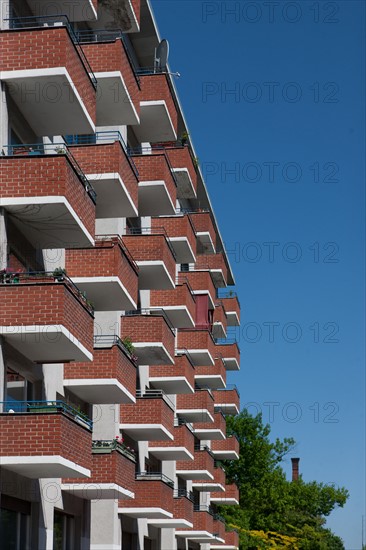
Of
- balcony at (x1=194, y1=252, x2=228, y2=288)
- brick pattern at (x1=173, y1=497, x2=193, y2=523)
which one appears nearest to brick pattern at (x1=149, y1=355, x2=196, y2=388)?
brick pattern at (x1=173, y1=497, x2=193, y2=523)

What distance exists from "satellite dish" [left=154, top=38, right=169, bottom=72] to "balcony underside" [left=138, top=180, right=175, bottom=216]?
4.00 meters

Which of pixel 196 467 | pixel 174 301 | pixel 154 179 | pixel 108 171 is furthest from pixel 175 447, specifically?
pixel 108 171

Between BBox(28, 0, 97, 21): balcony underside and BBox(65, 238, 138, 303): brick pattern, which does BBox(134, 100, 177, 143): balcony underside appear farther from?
BBox(28, 0, 97, 21): balcony underside

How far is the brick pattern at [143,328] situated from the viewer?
4041 cm

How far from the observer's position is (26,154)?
25.1 meters

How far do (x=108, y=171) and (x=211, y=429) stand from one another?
30.3 meters

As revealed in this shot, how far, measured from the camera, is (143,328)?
40.7 metres

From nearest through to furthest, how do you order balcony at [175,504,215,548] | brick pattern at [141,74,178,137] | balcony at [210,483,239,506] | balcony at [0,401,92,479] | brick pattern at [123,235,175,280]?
balcony at [0,401,92,479] < brick pattern at [141,74,178,137] < brick pattern at [123,235,175,280] < balcony at [175,504,215,548] < balcony at [210,483,239,506]

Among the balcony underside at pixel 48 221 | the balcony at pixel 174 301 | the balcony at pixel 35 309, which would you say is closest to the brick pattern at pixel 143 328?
the balcony at pixel 174 301

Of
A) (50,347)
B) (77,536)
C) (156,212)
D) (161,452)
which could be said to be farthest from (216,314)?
(50,347)

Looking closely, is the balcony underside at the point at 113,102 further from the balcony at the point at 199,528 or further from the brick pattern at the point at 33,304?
the balcony at the point at 199,528

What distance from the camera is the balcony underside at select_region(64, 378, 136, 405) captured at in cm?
3231

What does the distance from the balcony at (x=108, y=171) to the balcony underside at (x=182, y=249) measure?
1287 cm

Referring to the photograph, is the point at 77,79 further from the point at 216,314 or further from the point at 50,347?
the point at 216,314
